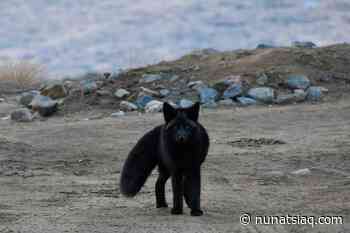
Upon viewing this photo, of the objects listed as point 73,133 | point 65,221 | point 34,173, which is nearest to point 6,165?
point 34,173

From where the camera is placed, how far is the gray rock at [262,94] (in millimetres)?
18734

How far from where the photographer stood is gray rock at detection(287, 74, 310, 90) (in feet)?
63.4

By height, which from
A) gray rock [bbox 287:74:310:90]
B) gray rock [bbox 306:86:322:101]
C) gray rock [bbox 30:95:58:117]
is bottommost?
gray rock [bbox 30:95:58:117]

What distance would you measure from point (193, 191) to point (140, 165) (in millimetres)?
854

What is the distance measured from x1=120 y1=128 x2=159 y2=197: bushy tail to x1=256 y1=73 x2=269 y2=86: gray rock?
10.5 metres

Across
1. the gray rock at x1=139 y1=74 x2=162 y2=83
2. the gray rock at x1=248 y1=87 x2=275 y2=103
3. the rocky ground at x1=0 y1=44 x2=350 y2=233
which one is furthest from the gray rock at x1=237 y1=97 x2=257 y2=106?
the gray rock at x1=139 y1=74 x2=162 y2=83

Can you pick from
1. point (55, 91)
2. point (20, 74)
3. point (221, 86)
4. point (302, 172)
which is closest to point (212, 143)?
point (302, 172)

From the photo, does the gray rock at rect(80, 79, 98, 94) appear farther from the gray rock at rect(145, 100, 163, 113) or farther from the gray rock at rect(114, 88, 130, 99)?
the gray rock at rect(145, 100, 163, 113)

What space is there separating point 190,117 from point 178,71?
41.7 feet

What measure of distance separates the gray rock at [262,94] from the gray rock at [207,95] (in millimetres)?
769

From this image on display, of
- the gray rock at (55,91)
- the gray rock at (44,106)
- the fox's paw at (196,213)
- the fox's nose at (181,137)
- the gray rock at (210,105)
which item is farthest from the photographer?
the gray rock at (55,91)

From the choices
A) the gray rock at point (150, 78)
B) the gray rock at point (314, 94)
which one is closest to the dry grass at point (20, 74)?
the gray rock at point (150, 78)

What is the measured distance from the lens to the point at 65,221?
8008mm

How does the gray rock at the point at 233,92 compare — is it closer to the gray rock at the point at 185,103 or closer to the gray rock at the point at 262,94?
the gray rock at the point at 262,94
